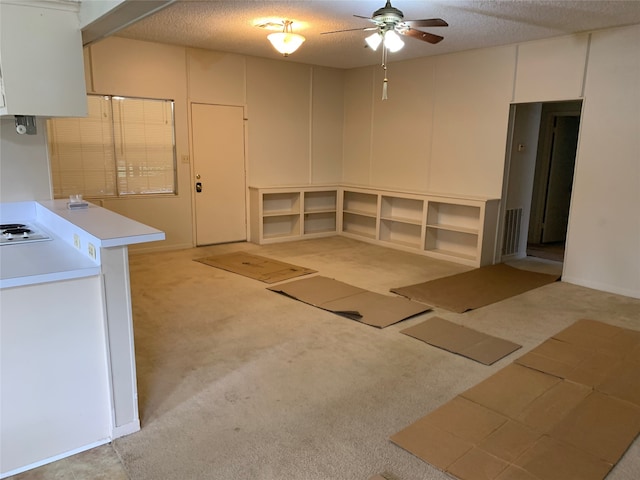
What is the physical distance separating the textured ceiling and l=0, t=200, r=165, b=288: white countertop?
5.90ft

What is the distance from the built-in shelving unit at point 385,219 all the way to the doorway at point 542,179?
0.51 meters

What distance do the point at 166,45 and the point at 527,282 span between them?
5366 millimetres

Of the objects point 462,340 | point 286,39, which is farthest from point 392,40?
point 462,340

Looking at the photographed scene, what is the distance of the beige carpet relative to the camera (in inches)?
89.0

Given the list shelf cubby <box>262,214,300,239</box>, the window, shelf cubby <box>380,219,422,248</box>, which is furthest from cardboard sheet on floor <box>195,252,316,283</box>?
shelf cubby <box>380,219,422,248</box>

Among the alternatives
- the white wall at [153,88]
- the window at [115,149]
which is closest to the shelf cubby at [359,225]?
the white wall at [153,88]

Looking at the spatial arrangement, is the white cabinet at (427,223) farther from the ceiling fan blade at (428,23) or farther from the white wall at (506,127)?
the ceiling fan blade at (428,23)

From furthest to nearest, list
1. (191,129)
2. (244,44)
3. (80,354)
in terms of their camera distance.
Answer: (191,129) < (244,44) < (80,354)

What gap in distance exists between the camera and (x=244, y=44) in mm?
5914

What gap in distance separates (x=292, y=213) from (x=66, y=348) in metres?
5.24

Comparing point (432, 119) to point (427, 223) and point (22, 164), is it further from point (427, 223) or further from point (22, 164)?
point (22, 164)

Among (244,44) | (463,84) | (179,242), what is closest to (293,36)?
(244,44)

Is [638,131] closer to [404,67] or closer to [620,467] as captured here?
[404,67]

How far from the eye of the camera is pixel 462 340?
144 inches
